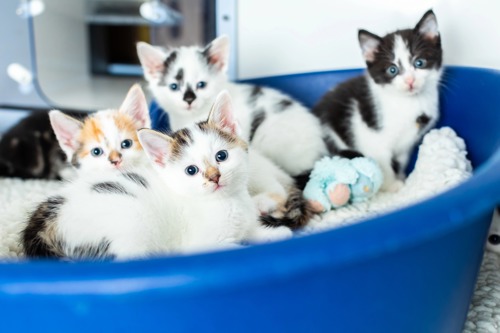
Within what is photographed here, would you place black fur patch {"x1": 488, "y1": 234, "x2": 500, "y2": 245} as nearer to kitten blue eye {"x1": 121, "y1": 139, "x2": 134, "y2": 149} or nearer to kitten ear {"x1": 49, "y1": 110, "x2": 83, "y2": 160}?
kitten blue eye {"x1": 121, "y1": 139, "x2": 134, "y2": 149}

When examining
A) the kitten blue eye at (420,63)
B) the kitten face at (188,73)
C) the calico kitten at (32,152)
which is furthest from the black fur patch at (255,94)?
the calico kitten at (32,152)

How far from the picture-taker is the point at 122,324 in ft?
2.08

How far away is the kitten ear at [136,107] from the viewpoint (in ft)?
4.77

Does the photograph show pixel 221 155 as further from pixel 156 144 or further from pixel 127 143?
pixel 127 143

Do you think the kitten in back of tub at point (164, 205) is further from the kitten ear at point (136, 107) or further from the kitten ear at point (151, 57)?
the kitten ear at point (151, 57)

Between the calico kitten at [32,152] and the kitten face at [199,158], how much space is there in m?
1.08

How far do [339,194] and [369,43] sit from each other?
1.76 ft

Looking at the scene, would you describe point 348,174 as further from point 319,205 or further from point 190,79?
point 190,79

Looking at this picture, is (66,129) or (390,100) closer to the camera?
(66,129)

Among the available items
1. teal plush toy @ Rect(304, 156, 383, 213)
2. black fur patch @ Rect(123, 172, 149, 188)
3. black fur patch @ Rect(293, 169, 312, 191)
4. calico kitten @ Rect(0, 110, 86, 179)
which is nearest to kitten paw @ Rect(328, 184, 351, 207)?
teal plush toy @ Rect(304, 156, 383, 213)

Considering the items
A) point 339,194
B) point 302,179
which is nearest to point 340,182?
point 339,194

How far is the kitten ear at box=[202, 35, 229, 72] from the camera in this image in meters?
1.73

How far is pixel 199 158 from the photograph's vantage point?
3.65 ft

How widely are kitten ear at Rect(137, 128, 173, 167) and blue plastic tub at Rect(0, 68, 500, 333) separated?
0.52 m
